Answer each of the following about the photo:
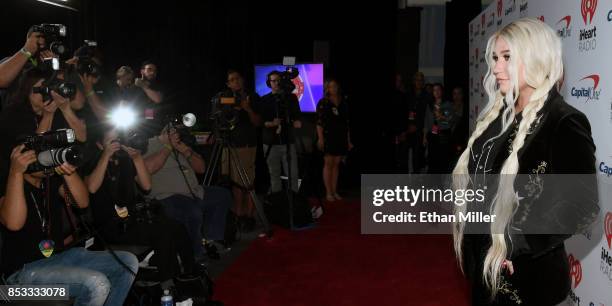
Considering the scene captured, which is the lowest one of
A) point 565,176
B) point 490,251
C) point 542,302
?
point 542,302

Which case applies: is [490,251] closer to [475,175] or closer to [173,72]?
[475,175]

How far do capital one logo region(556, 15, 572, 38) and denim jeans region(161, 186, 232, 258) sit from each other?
103 inches

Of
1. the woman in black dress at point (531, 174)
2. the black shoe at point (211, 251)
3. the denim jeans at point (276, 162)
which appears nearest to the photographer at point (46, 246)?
the black shoe at point (211, 251)

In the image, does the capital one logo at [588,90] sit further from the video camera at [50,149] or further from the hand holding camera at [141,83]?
the hand holding camera at [141,83]

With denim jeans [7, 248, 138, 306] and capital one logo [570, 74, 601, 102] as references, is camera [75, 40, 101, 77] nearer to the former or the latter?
denim jeans [7, 248, 138, 306]

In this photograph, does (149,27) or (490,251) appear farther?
(149,27)

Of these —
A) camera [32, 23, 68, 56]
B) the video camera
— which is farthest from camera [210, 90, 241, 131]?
the video camera

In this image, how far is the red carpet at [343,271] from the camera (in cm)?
336

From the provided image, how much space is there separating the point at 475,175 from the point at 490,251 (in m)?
0.27

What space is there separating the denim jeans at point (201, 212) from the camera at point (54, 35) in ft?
4.05

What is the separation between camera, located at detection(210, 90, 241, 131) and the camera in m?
4.32

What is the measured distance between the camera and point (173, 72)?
20.9ft

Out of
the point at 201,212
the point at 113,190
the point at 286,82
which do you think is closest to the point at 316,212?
the point at 286,82

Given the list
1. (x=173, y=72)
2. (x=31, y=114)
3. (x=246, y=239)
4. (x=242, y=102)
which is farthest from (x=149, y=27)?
(x=31, y=114)
